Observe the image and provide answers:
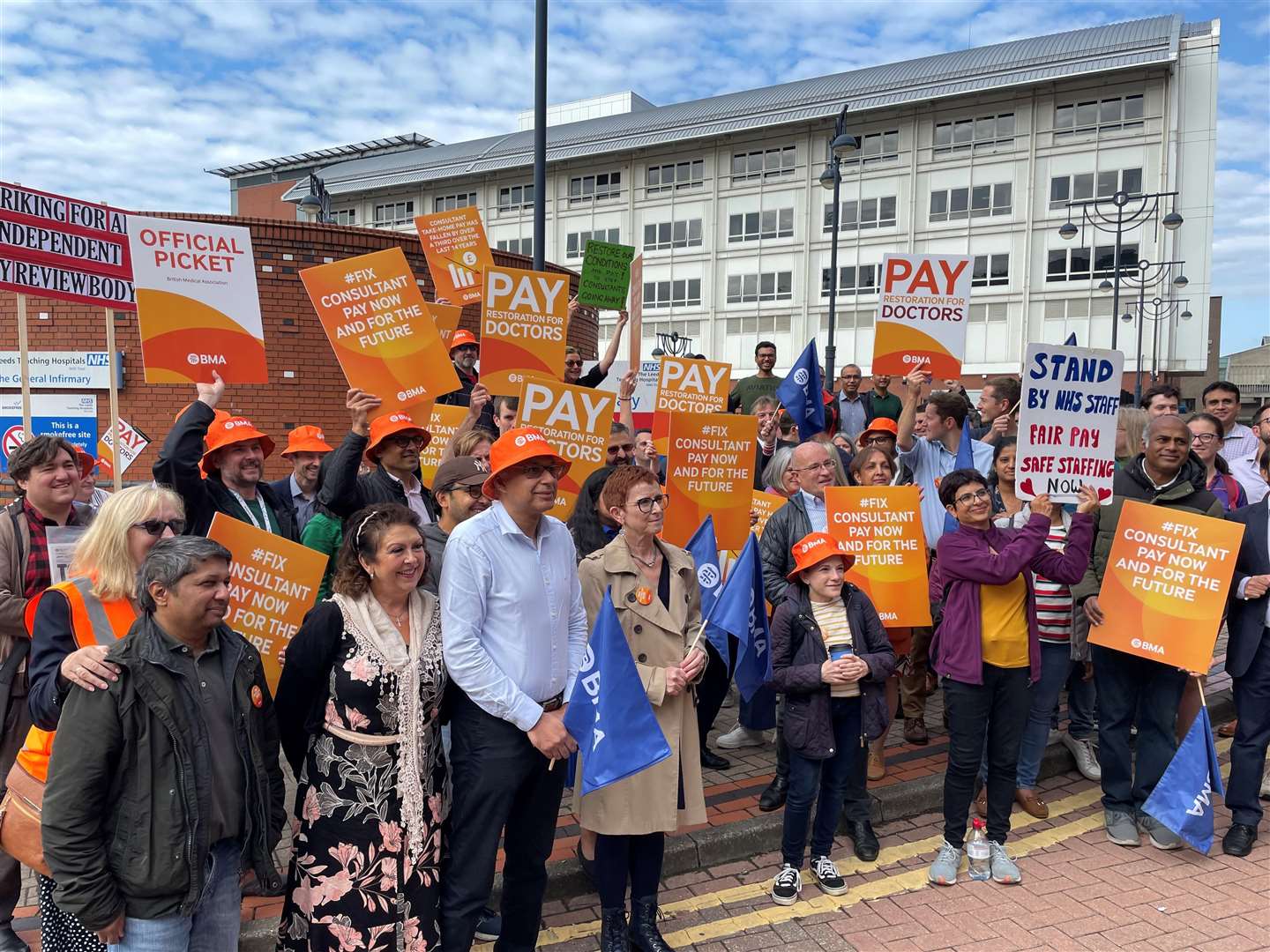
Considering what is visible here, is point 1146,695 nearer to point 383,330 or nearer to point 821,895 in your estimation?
point 821,895

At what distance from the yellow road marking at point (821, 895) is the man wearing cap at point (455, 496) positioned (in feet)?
5.92

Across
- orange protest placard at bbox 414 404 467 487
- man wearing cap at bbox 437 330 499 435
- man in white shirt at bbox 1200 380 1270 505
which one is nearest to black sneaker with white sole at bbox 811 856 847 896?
orange protest placard at bbox 414 404 467 487

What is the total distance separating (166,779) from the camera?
2.54 meters

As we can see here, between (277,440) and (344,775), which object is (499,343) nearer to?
(344,775)

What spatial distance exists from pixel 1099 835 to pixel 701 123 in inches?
1878

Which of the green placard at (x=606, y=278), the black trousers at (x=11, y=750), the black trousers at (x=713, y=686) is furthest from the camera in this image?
the green placard at (x=606, y=278)

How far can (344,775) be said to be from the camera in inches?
118

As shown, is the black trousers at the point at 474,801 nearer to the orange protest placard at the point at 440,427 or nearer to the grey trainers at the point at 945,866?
the grey trainers at the point at 945,866

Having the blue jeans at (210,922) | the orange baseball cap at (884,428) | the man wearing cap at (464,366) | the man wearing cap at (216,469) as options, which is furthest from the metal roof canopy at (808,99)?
the blue jeans at (210,922)

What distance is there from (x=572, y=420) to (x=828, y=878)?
297 cm

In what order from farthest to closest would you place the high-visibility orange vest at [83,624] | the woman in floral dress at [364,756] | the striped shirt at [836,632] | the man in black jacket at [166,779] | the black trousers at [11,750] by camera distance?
the striped shirt at [836,632]
the black trousers at [11,750]
the woman in floral dress at [364,756]
the high-visibility orange vest at [83,624]
the man in black jacket at [166,779]

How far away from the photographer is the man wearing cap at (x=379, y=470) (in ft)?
13.5

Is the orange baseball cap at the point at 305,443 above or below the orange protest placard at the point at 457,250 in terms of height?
below

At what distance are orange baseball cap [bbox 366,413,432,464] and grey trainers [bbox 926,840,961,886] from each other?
3.37m
